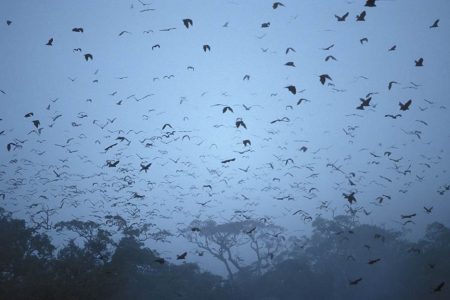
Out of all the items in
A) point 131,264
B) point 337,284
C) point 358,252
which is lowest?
point 337,284

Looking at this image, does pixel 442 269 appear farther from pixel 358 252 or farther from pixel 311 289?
pixel 311 289

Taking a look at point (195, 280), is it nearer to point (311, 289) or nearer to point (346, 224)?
point (311, 289)

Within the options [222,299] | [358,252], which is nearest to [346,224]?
[358,252]

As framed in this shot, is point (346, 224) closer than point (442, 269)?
No

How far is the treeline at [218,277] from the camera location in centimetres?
2695

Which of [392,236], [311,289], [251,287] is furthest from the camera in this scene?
[392,236]

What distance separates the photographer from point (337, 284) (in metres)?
49.6

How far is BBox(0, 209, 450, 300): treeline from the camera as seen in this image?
1061 inches

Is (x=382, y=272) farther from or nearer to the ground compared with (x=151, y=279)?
nearer to the ground

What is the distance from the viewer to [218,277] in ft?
136

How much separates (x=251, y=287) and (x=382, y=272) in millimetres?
19608

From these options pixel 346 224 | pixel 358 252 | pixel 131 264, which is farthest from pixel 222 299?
pixel 346 224

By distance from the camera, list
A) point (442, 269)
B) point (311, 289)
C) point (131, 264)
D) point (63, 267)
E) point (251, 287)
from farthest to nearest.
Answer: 1. point (251, 287)
2. point (311, 289)
3. point (442, 269)
4. point (131, 264)
5. point (63, 267)

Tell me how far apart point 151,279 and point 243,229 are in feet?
75.8
